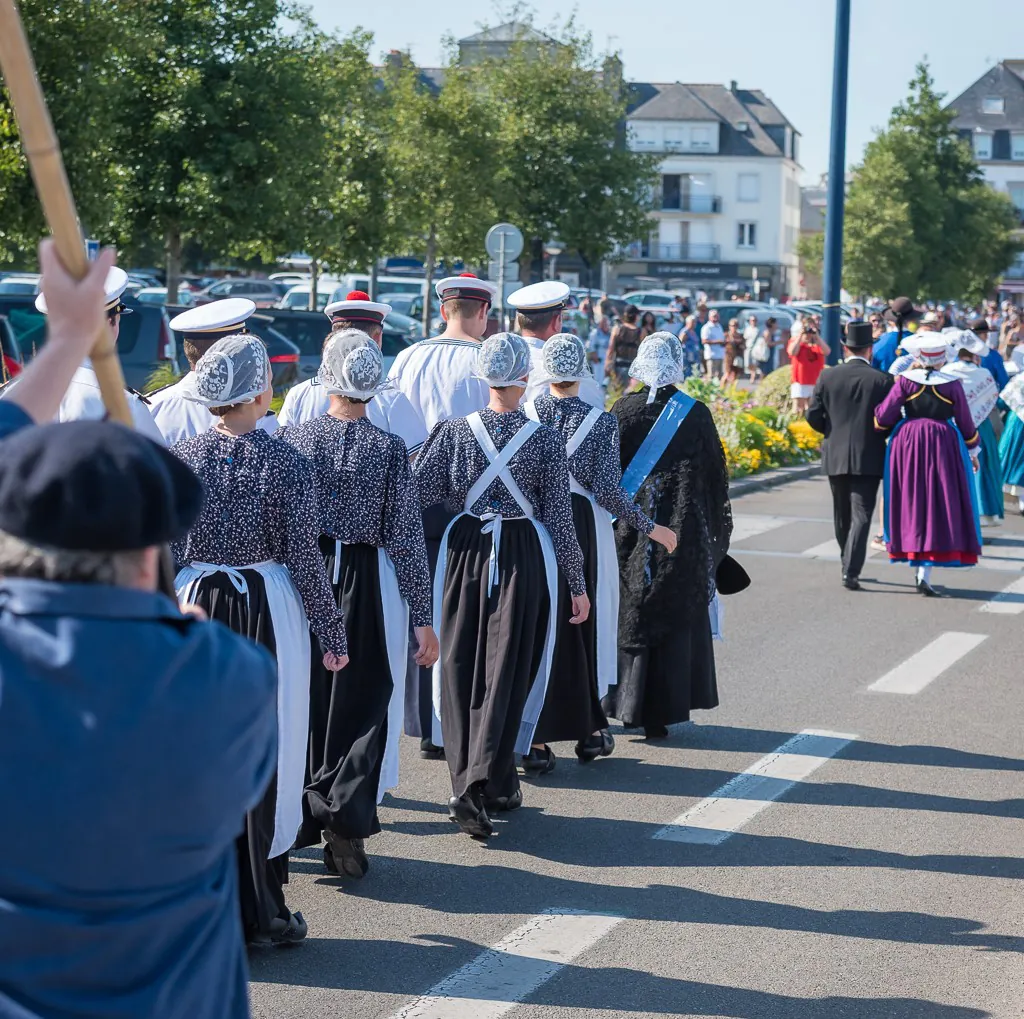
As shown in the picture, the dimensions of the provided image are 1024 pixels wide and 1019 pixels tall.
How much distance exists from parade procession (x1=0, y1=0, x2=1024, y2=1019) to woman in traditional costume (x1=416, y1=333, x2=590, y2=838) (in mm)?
16

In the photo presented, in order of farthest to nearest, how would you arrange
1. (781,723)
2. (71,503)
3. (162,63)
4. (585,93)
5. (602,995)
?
(585,93)
(162,63)
(781,723)
(602,995)
(71,503)

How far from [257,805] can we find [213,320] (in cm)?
188

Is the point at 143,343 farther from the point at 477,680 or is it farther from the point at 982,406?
the point at 477,680

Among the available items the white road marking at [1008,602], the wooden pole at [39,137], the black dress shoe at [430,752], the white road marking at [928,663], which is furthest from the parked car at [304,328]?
the wooden pole at [39,137]

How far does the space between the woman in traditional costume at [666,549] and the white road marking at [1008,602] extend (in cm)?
443

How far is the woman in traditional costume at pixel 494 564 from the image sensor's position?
631 centimetres

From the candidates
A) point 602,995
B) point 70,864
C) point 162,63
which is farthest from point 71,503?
point 162,63

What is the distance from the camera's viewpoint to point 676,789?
7.08m

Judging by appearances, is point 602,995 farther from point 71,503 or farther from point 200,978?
point 71,503

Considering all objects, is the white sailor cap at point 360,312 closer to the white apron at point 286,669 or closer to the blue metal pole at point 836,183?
the white apron at point 286,669

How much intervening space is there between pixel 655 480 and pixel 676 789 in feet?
4.90

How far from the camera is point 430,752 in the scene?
7598 millimetres

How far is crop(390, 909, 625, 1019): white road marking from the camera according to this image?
15.4 ft

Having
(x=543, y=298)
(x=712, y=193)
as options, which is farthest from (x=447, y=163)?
(x=712, y=193)
